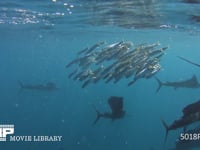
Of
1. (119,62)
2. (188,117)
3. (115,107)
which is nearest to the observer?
(188,117)

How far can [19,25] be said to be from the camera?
18141mm

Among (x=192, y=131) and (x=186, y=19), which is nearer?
(x=192, y=131)

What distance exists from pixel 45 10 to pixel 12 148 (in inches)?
259

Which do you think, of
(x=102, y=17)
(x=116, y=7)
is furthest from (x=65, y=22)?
(x=116, y=7)


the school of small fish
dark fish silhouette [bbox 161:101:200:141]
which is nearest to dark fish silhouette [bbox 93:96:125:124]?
the school of small fish

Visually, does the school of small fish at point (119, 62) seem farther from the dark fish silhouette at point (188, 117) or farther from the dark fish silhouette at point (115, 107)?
the dark fish silhouette at point (188, 117)

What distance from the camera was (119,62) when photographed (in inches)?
499

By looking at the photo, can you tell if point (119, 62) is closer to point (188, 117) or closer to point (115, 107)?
point (115, 107)

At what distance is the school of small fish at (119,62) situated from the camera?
12.6 meters

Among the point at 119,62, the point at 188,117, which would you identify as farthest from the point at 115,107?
the point at 188,117

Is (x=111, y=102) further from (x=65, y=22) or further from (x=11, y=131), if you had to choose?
(x=65, y=22)

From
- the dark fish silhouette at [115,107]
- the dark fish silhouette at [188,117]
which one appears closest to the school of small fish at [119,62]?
the dark fish silhouette at [115,107]

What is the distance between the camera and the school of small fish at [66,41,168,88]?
41.5ft

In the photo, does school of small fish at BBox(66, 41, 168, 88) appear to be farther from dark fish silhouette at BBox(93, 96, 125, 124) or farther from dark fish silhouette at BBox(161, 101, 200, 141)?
dark fish silhouette at BBox(161, 101, 200, 141)
